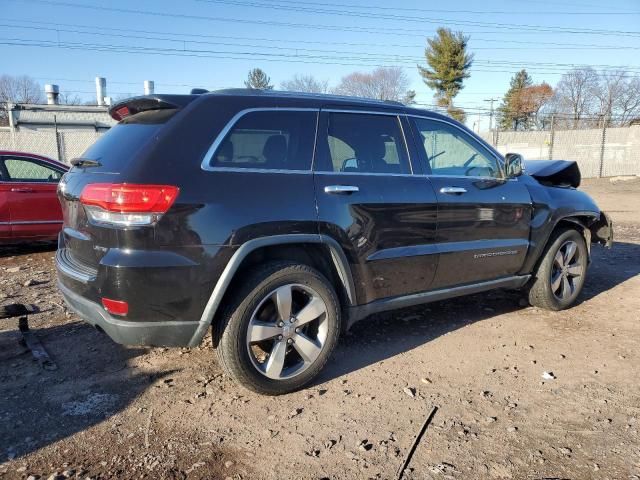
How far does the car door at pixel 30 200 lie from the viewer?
7.13 metres

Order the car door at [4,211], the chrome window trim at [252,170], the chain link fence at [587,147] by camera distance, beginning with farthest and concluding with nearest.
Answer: the chain link fence at [587,147]
the car door at [4,211]
the chrome window trim at [252,170]

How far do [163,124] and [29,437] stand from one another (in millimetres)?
1897

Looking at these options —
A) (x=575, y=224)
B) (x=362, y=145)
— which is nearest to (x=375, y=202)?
(x=362, y=145)

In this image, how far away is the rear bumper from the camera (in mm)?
2863

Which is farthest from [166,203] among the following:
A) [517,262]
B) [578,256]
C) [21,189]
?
[21,189]

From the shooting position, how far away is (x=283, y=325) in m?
3.23

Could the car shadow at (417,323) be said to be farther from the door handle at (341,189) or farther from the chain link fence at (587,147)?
the chain link fence at (587,147)

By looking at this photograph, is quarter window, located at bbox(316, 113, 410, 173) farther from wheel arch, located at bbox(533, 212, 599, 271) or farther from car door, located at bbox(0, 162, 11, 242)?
car door, located at bbox(0, 162, 11, 242)

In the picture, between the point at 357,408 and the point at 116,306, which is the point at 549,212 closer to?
the point at 357,408

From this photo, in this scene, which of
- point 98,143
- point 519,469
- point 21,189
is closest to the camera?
point 519,469

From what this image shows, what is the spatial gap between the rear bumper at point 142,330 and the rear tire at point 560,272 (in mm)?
3463

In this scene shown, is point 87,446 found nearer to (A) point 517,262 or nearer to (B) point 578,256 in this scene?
(A) point 517,262

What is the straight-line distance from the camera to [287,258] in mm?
3297

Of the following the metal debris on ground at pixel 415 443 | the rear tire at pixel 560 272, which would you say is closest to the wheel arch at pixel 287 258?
the metal debris on ground at pixel 415 443
